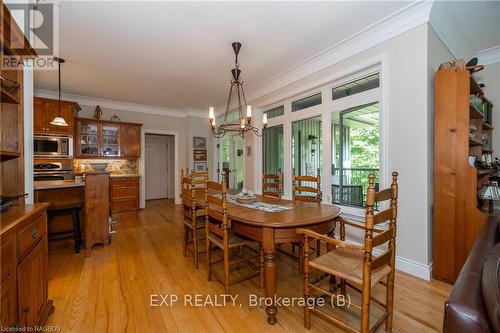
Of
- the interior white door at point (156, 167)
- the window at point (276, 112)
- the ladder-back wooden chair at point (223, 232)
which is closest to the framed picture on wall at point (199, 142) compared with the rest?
the interior white door at point (156, 167)

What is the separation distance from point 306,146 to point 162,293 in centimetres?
295

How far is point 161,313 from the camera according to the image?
176 centimetres

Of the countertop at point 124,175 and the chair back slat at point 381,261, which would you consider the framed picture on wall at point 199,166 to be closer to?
the countertop at point 124,175

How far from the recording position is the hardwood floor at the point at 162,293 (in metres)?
1.62

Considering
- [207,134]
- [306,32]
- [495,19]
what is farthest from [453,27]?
[207,134]

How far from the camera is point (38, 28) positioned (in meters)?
2.42

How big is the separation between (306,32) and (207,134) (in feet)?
15.1

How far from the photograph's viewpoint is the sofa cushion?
71cm

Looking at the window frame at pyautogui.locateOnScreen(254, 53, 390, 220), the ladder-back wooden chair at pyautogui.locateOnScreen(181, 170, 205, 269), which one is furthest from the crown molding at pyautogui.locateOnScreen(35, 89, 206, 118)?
the ladder-back wooden chair at pyautogui.locateOnScreen(181, 170, 205, 269)

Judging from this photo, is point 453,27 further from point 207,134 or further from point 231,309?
point 207,134

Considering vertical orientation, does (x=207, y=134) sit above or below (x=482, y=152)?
above

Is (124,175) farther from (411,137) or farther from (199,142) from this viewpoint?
(411,137)

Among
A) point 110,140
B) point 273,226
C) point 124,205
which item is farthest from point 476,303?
point 110,140

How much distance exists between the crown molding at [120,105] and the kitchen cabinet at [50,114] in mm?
529
